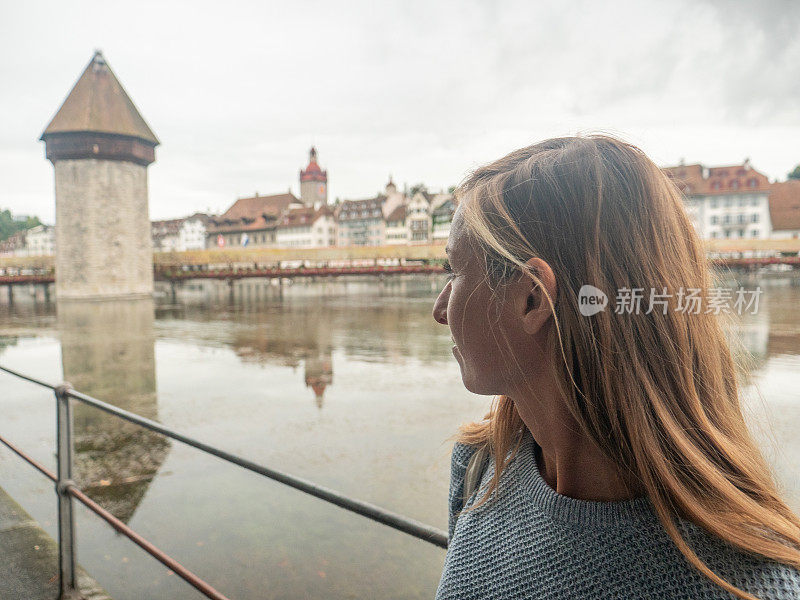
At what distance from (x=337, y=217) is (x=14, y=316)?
54.4 m

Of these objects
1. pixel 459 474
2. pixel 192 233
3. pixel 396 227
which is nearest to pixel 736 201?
pixel 396 227

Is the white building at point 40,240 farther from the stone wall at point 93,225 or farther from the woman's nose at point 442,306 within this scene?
the woman's nose at point 442,306

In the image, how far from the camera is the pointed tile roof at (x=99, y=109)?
3114 cm

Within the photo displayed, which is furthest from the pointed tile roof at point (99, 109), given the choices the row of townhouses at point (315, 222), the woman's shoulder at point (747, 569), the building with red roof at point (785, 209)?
the building with red roof at point (785, 209)

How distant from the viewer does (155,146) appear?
33.9 meters

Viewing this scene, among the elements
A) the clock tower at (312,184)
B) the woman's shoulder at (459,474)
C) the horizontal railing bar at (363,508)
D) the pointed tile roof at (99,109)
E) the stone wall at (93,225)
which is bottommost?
the horizontal railing bar at (363,508)

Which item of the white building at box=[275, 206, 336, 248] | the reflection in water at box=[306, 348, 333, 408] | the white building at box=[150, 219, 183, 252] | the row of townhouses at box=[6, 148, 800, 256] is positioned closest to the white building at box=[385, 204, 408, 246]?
the row of townhouses at box=[6, 148, 800, 256]

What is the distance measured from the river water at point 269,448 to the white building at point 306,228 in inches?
2350

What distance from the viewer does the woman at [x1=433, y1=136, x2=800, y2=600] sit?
2.03 ft

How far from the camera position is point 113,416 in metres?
7.73

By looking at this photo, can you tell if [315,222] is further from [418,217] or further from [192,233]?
[192,233]

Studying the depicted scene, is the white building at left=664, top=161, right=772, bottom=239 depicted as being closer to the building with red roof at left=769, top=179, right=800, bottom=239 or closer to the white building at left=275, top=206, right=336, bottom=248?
the building with red roof at left=769, top=179, right=800, bottom=239

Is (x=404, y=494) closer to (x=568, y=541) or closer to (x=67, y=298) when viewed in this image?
(x=568, y=541)

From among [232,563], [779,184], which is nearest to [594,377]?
[232,563]
